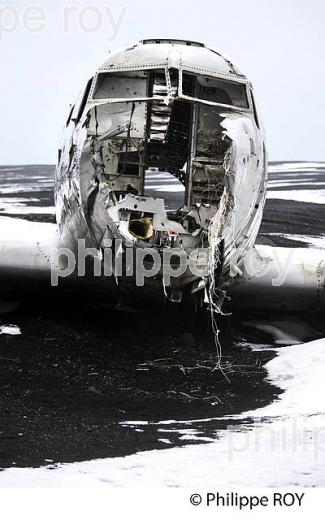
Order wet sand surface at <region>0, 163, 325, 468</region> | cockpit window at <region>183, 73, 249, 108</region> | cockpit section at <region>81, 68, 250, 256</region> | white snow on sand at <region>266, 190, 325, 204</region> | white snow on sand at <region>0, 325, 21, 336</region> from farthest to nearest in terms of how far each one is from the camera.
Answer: white snow on sand at <region>266, 190, 325, 204</region> < cockpit window at <region>183, 73, 249, 108</region> < white snow on sand at <region>0, 325, 21, 336</region> < cockpit section at <region>81, 68, 250, 256</region> < wet sand surface at <region>0, 163, 325, 468</region>

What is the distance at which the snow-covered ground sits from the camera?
782 cm

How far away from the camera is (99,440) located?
9.19 meters

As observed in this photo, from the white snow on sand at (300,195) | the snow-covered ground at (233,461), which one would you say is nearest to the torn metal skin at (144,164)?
the snow-covered ground at (233,461)

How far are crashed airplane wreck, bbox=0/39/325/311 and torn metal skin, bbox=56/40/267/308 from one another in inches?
0.7

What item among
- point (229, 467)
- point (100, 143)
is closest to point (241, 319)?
point (100, 143)

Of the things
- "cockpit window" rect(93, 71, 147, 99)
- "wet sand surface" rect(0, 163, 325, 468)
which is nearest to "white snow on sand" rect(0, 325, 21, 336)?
"wet sand surface" rect(0, 163, 325, 468)

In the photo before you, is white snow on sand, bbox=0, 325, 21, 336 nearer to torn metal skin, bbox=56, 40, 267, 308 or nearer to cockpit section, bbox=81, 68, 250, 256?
torn metal skin, bbox=56, 40, 267, 308

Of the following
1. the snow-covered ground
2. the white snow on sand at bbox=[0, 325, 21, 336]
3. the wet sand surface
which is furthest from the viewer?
the white snow on sand at bbox=[0, 325, 21, 336]

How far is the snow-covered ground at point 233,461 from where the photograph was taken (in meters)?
7.82

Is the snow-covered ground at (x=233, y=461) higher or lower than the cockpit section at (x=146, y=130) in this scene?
lower

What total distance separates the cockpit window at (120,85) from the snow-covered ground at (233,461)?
592cm

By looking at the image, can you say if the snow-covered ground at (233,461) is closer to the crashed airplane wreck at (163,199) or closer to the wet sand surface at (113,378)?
the wet sand surface at (113,378)

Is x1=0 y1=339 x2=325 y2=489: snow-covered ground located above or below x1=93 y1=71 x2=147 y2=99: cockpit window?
below

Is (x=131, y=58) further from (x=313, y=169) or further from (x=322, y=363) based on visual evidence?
(x=313, y=169)
